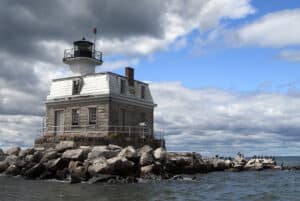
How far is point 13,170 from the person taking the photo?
29312 millimetres

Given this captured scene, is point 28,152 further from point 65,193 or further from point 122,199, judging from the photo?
point 122,199

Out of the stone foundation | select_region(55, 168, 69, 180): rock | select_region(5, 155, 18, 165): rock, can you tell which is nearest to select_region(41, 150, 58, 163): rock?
select_region(55, 168, 69, 180): rock

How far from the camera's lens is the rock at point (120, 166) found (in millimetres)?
24781

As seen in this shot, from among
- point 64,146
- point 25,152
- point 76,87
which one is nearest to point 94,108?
point 76,87

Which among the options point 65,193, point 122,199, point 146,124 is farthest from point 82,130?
point 122,199

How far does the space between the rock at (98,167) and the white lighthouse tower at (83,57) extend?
1192 centimetres

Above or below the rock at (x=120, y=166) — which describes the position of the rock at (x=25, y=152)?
above

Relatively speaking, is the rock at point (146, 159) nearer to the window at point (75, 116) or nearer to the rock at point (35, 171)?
the rock at point (35, 171)

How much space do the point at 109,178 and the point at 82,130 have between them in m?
8.35

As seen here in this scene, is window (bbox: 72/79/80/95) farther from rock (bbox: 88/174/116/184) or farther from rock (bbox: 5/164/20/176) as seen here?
rock (bbox: 88/174/116/184)

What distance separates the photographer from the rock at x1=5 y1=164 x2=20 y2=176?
2911 cm

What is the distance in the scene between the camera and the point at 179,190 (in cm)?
2200

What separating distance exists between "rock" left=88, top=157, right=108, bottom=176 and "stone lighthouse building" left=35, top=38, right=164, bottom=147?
4.83m

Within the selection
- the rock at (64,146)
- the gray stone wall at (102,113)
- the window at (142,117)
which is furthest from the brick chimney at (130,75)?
the rock at (64,146)
